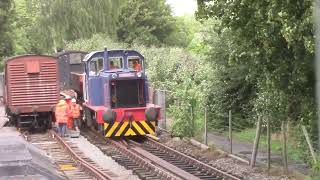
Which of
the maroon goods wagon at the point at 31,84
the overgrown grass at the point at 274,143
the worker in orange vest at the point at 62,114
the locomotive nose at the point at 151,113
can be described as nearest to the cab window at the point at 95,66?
the worker in orange vest at the point at 62,114

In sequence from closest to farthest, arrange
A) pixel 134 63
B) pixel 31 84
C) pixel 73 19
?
pixel 134 63 → pixel 31 84 → pixel 73 19

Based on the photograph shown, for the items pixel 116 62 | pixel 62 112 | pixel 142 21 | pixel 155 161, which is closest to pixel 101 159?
pixel 155 161

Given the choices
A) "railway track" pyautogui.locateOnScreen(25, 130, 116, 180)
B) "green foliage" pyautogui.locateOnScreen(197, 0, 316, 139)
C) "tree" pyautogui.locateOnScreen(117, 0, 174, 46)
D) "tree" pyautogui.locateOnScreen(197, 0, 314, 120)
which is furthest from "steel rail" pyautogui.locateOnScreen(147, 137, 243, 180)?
"tree" pyautogui.locateOnScreen(117, 0, 174, 46)

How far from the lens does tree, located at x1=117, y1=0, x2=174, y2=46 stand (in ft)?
195

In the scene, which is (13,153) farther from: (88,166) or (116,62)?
(116,62)

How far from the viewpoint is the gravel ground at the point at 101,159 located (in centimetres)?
1519

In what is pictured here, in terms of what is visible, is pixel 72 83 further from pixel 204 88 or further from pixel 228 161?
pixel 228 161

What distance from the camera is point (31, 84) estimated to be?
23766 millimetres

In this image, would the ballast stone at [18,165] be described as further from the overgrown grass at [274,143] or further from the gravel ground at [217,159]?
the overgrown grass at [274,143]

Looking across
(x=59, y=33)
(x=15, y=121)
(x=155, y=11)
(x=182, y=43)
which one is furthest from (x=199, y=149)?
(x=182, y=43)

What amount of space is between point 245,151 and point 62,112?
7428mm

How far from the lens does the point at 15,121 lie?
82.4 ft

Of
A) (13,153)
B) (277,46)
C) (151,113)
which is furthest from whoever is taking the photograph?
(151,113)

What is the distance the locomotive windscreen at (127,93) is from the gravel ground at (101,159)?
1.82m
